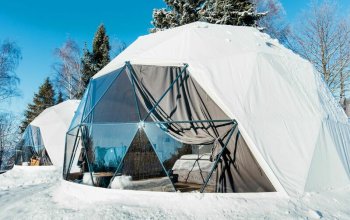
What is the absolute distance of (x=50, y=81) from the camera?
31.9 metres

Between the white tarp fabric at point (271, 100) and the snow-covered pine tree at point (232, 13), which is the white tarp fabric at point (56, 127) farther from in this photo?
the snow-covered pine tree at point (232, 13)

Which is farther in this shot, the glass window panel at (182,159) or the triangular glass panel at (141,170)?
the glass window panel at (182,159)

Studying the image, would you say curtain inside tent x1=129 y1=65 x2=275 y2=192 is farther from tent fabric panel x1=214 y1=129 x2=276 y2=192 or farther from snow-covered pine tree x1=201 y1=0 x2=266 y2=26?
snow-covered pine tree x1=201 y1=0 x2=266 y2=26

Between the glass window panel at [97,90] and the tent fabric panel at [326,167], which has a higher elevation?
the glass window panel at [97,90]

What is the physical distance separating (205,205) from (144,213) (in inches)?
46.9

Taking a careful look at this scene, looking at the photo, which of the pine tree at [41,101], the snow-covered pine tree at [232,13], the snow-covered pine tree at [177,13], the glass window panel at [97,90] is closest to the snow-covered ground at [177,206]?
the glass window panel at [97,90]

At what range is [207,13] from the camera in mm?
20328

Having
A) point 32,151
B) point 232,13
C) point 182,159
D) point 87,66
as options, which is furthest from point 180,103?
point 87,66

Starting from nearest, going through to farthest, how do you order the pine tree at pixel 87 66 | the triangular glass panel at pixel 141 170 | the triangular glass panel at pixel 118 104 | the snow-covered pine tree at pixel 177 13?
the triangular glass panel at pixel 141 170, the triangular glass panel at pixel 118 104, the snow-covered pine tree at pixel 177 13, the pine tree at pixel 87 66

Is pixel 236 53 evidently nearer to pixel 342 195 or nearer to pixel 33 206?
pixel 342 195

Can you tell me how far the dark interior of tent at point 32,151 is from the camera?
15.6 m

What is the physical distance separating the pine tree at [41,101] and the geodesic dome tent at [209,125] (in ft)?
81.3

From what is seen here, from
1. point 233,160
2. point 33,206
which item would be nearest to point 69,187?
point 33,206

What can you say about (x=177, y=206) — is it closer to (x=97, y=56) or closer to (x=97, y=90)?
(x=97, y=90)
